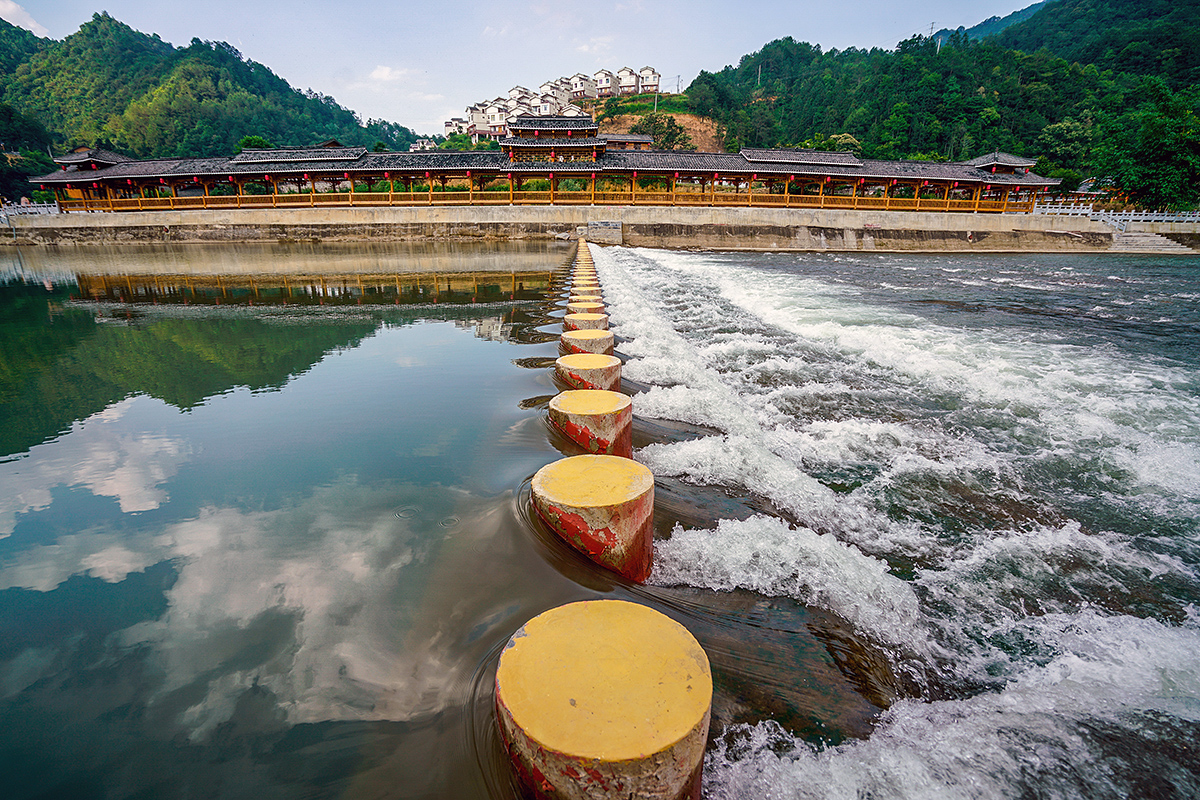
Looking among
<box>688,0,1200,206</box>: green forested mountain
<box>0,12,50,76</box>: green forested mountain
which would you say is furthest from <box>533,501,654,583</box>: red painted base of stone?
<box>0,12,50,76</box>: green forested mountain

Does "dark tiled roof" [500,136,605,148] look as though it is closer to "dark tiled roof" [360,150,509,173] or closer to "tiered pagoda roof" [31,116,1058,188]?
"tiered pagoda roof" [31,116,1058,188]

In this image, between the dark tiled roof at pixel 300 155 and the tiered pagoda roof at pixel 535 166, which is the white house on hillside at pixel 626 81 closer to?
the tiered pagoda roof at pixel 535 166

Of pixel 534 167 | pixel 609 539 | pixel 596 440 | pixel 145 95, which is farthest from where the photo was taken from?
pixel 145 95

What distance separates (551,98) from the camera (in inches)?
3403

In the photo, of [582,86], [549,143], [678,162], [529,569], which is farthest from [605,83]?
[529,569]

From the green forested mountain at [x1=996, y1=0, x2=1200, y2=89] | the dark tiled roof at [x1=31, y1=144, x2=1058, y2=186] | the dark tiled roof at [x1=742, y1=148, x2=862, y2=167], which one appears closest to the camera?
A: the dark tiled roof at [x1=31, y1=144, x2=1058, y2=186]

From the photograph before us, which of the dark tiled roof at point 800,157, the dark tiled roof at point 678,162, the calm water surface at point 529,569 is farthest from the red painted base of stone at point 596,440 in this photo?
the dark tiled roof at point 800,157

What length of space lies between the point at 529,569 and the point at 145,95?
118342 mm

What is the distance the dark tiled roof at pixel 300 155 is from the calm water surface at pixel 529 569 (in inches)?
1149

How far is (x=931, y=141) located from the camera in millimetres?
63031

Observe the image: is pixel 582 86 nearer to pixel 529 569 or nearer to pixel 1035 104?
pixel 1035 104

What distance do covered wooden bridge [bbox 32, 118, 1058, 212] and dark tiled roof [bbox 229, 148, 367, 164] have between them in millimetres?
71

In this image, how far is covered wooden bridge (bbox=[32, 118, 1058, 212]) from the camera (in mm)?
28609

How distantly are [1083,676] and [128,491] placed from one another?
4.66m
